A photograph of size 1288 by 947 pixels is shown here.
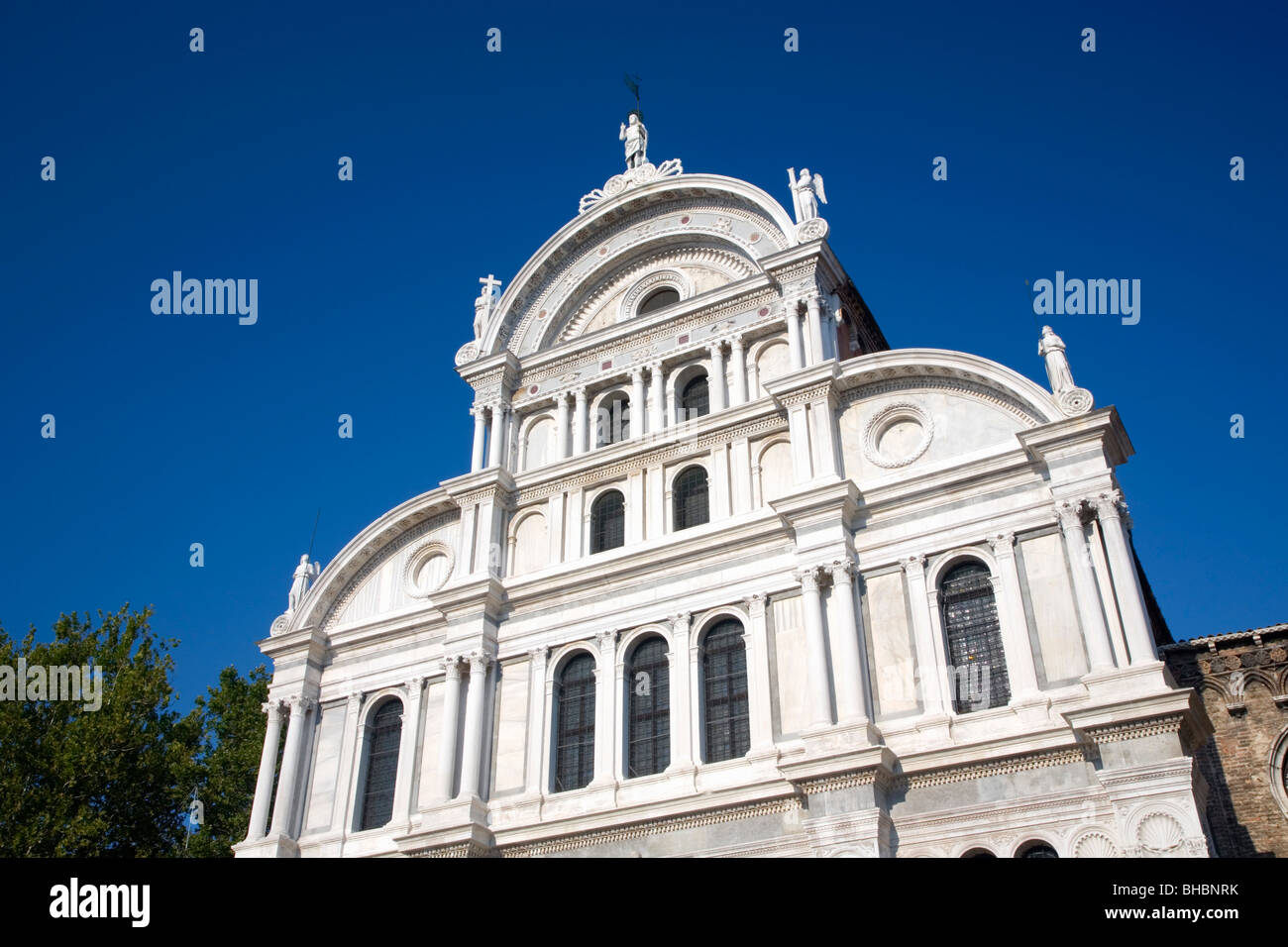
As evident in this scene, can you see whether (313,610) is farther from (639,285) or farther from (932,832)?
(932,832)

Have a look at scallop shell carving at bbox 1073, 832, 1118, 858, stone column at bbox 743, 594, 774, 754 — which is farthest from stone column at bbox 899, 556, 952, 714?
scallop shell carving at bbox 1073, 832, 1118, 858

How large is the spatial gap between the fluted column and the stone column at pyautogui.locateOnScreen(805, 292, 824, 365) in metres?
→ 6.17

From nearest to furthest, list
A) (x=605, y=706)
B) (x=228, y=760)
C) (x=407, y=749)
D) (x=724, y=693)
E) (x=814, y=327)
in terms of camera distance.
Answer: (x=724, y=693), (x=605, y=706), (x=407, y=749), (x=814, y=327), (x=228, y=760)

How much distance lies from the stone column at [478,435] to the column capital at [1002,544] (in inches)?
478

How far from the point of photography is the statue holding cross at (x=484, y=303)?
29906 mm

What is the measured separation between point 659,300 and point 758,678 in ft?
35.3

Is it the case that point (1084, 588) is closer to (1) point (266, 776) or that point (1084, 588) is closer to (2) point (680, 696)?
(2) point (680, 696)

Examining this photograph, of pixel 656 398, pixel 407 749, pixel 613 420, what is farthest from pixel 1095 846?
pixel 613 420

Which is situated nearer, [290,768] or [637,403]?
[290,768]

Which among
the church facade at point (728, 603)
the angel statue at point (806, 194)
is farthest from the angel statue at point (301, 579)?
the angel statue at point (806, 194)

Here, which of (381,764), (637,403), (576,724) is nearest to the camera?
(576,724)

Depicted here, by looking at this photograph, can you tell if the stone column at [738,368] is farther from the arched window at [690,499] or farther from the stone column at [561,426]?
the stone column at [561,426]

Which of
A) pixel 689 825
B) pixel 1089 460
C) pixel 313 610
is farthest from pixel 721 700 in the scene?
pixel 313 610

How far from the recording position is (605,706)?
915 inches
